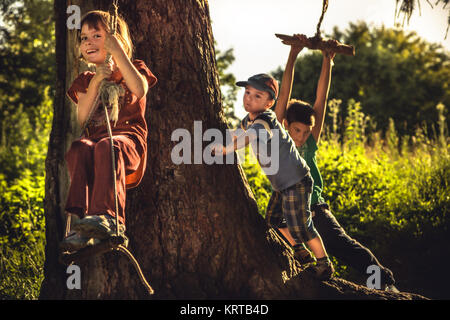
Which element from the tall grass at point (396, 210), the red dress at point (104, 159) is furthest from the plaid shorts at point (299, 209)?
the tall grass at point (396, 210)

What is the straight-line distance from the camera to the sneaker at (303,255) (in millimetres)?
4168

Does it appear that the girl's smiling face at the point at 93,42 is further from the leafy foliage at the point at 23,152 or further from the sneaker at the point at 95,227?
the leafy foliage at the point at 23,152

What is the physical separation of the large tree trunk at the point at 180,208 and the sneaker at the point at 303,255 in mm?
107

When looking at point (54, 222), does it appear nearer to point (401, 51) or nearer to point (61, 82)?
point (61, 82)

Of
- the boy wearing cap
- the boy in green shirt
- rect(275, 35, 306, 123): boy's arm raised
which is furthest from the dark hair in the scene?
the boy wearing cap

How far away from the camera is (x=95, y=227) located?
2.61 m

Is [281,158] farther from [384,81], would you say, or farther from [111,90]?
[384,81]

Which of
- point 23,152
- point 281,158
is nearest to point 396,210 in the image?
point 281,158

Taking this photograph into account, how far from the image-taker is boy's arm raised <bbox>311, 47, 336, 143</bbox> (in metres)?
4.34

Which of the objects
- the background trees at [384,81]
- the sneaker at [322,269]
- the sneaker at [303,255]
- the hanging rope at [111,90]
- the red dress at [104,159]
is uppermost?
the background trees at [384,81]

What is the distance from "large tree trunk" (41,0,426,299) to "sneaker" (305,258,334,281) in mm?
86

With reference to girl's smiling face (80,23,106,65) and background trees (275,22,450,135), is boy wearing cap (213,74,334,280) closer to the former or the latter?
girl's smiling face (80,23,106,65)
